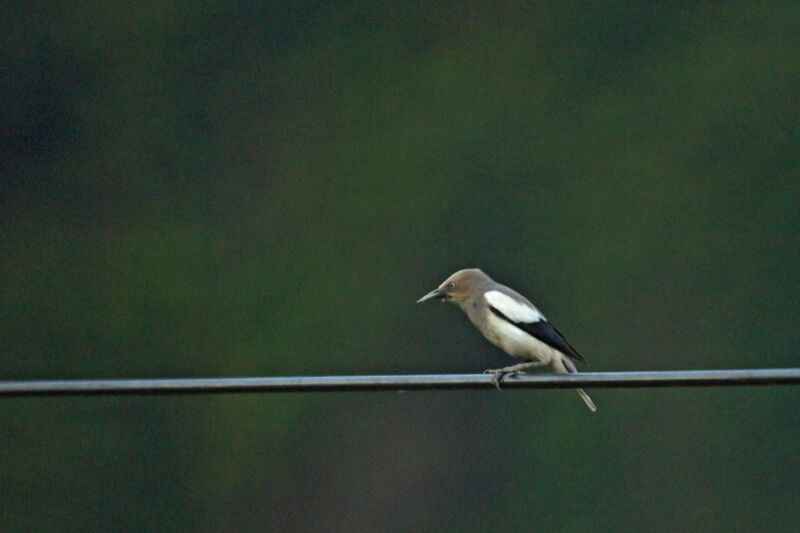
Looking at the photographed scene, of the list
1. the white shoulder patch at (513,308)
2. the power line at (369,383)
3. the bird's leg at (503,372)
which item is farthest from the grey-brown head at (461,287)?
the power line at (369,383)

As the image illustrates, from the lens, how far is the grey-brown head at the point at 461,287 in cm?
616

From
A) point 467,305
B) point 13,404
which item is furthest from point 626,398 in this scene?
point 467,305

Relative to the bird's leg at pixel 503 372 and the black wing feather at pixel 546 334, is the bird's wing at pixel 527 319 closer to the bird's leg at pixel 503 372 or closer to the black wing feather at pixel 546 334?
the black wing feather at pixel 546 334

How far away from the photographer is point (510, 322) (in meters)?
5.88

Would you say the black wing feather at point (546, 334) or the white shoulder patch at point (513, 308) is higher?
the white shoulder patch at point (513, 308)

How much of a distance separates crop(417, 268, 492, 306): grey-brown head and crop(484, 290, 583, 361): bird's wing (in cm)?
12

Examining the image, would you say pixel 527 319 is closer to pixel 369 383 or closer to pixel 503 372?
pixel 503 372

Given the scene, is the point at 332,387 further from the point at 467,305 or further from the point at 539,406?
the point at 539,406

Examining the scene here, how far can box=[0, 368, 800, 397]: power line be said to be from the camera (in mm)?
3689

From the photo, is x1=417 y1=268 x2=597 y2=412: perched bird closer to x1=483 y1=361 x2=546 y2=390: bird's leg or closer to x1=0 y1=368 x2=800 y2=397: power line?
x1=483 y1=361 x2=546 y2=390: bird's leg

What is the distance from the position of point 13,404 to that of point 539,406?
6452 millimetres

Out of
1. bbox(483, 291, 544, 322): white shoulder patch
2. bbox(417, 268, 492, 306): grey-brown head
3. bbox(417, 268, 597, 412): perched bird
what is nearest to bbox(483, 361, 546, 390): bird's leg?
bbox(417, 268, 597, 412): perched bird

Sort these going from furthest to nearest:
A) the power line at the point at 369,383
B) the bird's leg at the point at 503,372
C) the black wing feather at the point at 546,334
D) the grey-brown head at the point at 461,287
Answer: the grey-brown head at the point at 461,287, the black wing feather at the point at 546,334, the bird's leg at the point at 503,372, the power line at the point at 369,383

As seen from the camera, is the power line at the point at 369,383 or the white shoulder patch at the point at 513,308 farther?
the white shoulder patch at the point at 513,308
